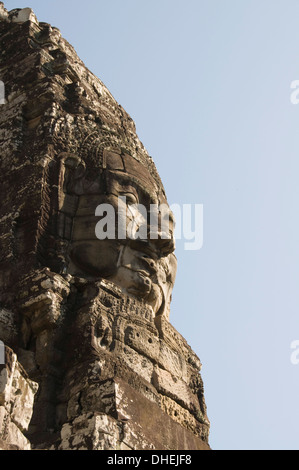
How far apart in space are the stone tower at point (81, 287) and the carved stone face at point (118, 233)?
1 cm

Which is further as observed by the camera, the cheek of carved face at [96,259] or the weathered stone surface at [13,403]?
the cheek of carved face at [96,259]

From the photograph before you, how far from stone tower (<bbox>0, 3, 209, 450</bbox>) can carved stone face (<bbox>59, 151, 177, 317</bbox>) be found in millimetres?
13

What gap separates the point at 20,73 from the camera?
39.3ft

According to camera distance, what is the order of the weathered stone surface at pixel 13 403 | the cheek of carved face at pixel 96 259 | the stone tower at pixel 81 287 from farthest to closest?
the cheek of carved face at pixel 96 259 < the stone tower at pixel 81 287 < the weathered stone surface at pixel 13 403

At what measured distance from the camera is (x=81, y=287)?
948cm

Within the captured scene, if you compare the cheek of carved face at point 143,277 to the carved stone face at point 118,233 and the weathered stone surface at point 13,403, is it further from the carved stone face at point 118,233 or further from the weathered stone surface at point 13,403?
the weathered stone surface at point 13,403

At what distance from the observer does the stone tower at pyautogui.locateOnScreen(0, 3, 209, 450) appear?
27.3 feet

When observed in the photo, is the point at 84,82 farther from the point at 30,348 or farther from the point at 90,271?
the point at 30,348

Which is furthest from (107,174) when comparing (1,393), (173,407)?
(1,393)

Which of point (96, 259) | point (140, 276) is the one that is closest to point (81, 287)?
point (96, 259)

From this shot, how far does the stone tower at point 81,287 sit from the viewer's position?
8312mm

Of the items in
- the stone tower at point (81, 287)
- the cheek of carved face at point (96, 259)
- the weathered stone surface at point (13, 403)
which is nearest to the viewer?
the weathered stone surface at point (13, 403)

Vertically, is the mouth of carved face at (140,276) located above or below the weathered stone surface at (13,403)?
above

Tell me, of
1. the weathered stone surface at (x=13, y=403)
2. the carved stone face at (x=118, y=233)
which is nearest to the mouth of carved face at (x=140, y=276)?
the carved stone face at (x=118, y=233)
